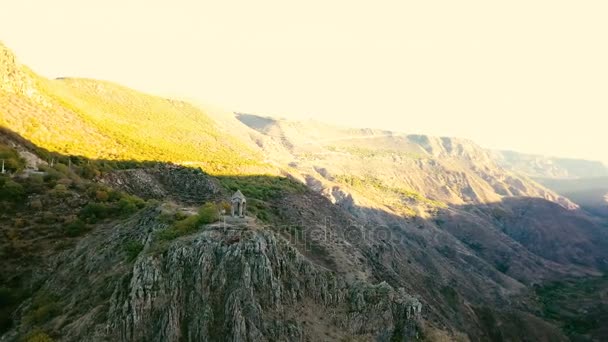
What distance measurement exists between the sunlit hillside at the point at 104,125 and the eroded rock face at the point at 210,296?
55.1 metres

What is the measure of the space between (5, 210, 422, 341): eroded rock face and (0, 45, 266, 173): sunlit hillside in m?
55.1

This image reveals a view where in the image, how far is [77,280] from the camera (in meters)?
39.2

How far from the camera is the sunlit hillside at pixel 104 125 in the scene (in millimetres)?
89250

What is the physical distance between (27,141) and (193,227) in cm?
5453

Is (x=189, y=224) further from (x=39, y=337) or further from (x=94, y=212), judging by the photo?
(x=94, y=212)

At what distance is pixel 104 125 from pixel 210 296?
96.3 m

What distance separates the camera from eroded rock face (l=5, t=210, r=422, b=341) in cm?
3145

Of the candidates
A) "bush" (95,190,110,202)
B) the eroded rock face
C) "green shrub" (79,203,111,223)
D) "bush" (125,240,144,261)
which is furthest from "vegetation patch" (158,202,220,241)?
"bush" (95,190,110,202)

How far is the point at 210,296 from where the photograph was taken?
3334 cm

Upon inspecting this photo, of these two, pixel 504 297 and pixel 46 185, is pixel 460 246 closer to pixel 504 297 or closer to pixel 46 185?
pixel 504 297

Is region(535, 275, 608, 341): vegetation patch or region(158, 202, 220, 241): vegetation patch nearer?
region(158, 202, 220, 241): vegetation patch

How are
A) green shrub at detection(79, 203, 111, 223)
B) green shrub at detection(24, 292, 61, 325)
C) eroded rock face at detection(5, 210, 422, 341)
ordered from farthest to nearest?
1. green shrub at detection(79, 203, 111, 223)
2. green shrub at detection(24, 292, 61, 325)
3. eroded rock face at detection(5, 210, 422, 341)

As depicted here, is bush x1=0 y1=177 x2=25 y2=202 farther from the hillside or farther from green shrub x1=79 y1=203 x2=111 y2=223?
green shrub x1=79 y1=203 x2=111 y2=223

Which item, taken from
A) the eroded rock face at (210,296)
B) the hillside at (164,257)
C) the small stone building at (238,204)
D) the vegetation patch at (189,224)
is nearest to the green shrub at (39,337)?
the hillside at (164,257)
